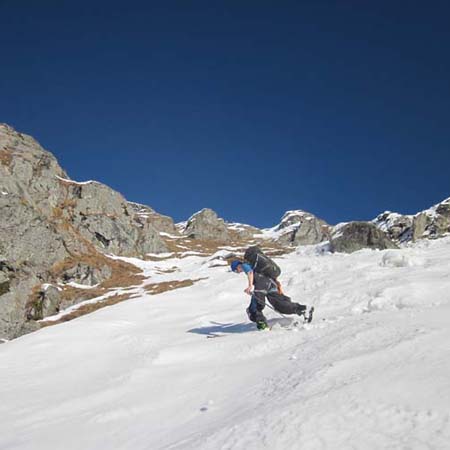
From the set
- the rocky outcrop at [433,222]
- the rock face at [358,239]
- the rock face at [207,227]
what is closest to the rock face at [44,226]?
the rock face at [358,239]

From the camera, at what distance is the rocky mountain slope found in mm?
58812

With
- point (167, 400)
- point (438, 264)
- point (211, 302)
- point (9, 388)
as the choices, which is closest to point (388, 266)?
point (438, 264)

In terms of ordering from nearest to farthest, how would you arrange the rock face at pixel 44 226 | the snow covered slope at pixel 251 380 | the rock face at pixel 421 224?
the snow covered slope at pixel 251 380
the rock face at pixel 44 226
the rock face at pixel 421 224

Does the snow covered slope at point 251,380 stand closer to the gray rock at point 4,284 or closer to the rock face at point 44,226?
the rock face at point 44,226

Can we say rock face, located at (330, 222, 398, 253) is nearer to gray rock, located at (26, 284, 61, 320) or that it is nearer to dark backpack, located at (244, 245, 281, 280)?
gray rock, located at (26, 284, 61, 320)

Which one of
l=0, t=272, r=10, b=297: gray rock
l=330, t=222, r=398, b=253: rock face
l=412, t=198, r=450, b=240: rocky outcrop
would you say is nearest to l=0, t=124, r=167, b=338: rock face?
l=0, t=272, r=10, b=297: gray rock

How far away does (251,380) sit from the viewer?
20.8ft

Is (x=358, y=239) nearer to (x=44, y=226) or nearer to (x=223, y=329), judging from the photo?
(x=223, y=329)

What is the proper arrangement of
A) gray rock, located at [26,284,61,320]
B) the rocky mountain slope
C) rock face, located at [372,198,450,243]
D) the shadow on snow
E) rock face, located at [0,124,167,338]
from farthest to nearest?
rock face, located at [372,198,450,243] < rock face, located at [0,124,167,338] < the rocky mountain slope < gray rock, located at [26,284,61,320] < the shadow on snow

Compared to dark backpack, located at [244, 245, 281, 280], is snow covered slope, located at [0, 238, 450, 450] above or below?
below

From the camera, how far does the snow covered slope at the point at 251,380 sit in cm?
381

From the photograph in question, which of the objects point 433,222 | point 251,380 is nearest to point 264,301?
→ point 251,380

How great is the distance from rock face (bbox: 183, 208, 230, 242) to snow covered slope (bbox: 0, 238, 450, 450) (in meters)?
151

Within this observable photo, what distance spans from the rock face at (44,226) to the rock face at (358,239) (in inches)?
1630
